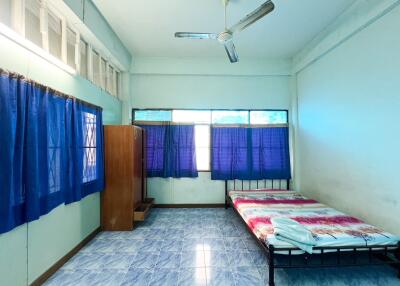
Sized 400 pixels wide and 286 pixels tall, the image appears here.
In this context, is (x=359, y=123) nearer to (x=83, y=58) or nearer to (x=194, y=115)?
(x=194, y=115)

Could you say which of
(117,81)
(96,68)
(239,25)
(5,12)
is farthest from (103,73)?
(239,25)

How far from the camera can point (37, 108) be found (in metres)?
2.09

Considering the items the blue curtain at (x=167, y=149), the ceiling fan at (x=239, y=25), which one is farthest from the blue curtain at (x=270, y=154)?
Answer: the ceiling fan at (x=239, y=25)

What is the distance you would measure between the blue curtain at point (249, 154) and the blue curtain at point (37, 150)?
2.69 meters

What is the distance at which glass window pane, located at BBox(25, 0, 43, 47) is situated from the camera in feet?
6.90

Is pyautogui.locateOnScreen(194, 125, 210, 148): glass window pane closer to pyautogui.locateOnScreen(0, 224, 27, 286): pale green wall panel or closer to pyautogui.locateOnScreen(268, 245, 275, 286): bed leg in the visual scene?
pyautogui.locateOnScreen(268, 245, 275, 286): bed leg

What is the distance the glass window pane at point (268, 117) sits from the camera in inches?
200

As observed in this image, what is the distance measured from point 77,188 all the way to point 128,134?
1.20 metres

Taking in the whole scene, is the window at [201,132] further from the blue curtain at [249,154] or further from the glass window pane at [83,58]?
the glass window pane at [83,58]


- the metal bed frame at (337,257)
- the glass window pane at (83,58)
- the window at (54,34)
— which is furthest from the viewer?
the glass window pane at (83,58)

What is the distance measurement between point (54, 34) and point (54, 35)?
12 mm

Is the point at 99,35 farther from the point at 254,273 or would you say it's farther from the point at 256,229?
the point at 254,273

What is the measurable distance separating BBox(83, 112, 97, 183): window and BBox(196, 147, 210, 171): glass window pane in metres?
2.28

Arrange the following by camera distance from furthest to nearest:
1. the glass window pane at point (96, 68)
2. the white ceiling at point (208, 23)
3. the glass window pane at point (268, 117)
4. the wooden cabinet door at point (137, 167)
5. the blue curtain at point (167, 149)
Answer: the glass window pane at point (268, 117) → the blue curtain at point (167, 149) → the wooden cabinet door at point (137, 167) → the glass window pane at point (96, 68) → the white ceiling at point (208, 23)
